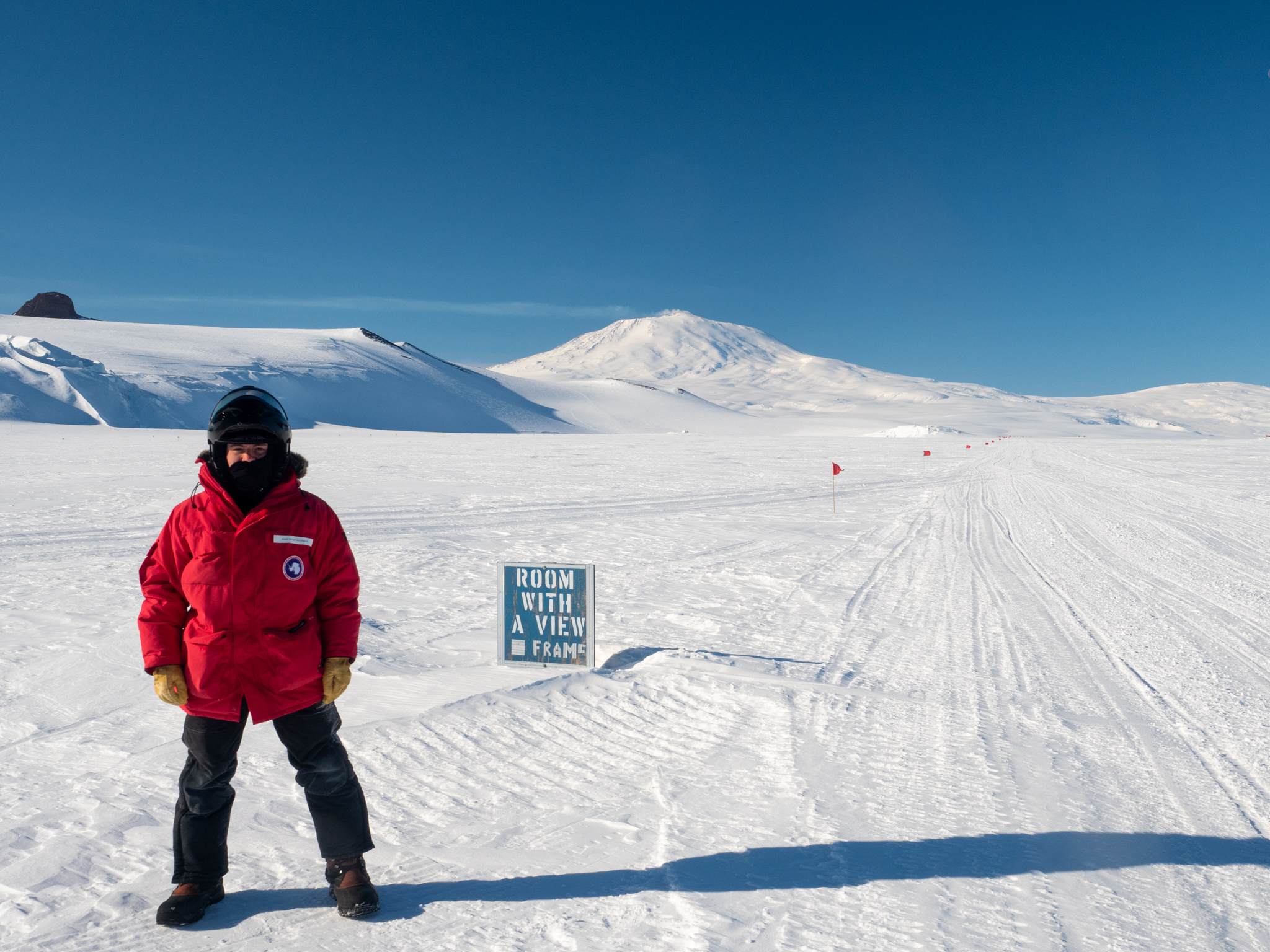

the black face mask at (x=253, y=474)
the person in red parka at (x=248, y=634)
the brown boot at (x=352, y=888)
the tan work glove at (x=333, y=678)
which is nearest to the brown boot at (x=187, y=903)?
the person in red parka at (x=248, y=634)

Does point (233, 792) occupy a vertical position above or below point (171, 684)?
below

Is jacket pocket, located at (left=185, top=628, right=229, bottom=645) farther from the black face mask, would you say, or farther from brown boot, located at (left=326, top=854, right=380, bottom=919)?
brown boot, located at (left=326, top=854, right=380, bottom=919)

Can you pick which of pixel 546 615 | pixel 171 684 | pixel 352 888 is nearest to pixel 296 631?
pixel 171 684

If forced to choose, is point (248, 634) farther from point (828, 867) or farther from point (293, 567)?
point (828, 867)

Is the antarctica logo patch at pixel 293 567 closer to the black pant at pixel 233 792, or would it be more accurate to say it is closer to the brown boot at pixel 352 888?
the black pant at pixel 233 792

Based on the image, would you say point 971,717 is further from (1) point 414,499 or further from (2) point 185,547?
(1) point 414,499

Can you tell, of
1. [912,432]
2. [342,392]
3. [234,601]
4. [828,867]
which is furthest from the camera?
[342,392]

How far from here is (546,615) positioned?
4.83 m

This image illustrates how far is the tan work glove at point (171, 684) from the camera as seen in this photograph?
2232 mm

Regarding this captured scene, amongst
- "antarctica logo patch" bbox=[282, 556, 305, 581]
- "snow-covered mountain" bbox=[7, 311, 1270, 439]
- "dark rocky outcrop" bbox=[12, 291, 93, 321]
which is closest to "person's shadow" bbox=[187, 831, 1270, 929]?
"antarctica logo patch" bbox=[282, 556, 305, 581]

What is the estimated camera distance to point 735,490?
16328 millimetres

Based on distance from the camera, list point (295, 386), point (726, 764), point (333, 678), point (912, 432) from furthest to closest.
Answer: point (295, 386) < point (912, 432) < point (726, 764) < point (333, 678)

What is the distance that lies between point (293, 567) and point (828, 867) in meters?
2.12

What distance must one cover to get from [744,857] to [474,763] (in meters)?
1.37
